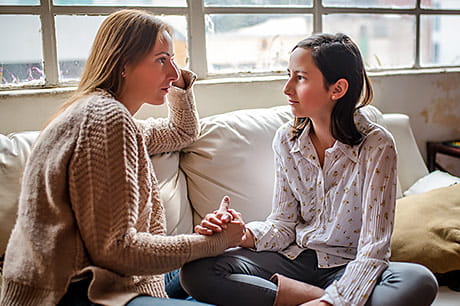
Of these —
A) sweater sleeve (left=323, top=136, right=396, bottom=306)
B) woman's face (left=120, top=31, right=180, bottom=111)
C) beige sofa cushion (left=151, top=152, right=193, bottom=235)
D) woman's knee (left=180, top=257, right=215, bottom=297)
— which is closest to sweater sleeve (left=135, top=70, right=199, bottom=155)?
beige sofa cushion (left=151, top=152, right=193, bottom=235)

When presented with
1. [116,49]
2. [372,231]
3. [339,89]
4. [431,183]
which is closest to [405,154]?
[431,183]

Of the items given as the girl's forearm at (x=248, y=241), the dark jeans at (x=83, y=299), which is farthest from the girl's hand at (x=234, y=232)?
the dark jeans at (x=83, y=299)

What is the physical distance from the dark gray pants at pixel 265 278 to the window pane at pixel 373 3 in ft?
4.41

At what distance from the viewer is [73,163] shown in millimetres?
1118

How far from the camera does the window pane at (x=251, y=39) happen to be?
221 cm

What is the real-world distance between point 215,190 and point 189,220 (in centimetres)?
14

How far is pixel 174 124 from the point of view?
1.73 m

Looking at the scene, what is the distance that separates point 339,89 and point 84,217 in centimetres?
79

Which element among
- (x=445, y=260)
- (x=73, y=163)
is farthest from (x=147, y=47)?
(x=445, y=260)

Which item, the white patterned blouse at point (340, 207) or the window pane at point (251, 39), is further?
the window pane at point (251, 39)

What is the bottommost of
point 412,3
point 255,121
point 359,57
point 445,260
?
point 445,260

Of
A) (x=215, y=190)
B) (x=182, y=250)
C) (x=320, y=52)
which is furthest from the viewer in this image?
(x=215, y=190)

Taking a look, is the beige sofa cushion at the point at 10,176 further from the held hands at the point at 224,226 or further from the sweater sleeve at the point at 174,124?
the held hands at the point at 224,226

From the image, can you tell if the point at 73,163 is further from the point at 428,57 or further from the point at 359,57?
the point at 428,57
